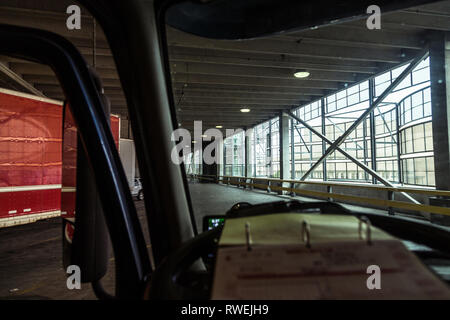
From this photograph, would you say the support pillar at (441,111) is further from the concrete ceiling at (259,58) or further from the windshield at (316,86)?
the concrete ceiling at (259,58)

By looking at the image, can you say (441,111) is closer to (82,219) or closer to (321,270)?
(321,270)

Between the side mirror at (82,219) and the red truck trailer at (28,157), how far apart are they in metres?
5.51

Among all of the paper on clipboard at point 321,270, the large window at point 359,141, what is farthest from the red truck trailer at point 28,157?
the large window at point 359,141

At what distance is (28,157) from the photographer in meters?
6.59

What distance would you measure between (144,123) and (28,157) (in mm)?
6913

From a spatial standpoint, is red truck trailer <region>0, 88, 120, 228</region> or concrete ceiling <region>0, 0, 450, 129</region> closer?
concrete ceiling <region>0, 0, 450, 129</region>

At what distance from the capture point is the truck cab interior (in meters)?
1.18

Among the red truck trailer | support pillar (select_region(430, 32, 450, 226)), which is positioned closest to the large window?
support pillar (select_region(430, 32, 450, 226))

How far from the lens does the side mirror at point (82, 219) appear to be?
3.95 ft

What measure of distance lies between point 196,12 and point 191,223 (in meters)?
1.26

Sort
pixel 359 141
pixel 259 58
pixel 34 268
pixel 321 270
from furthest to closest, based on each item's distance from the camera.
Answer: pixel 359 141 → pixel 259 58 → pixel 34 268 → pixel 321 270

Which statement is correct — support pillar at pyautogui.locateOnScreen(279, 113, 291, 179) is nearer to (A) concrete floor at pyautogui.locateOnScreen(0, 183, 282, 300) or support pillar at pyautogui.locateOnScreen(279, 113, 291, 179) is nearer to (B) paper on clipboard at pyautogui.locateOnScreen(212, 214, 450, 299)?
(A) concrete floor at pyautogui.locateOnScreen(0, 183, 282, 300)

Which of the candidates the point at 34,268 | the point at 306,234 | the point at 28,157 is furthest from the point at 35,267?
the point at 306,234

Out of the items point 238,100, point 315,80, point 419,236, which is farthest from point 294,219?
point 238,100
